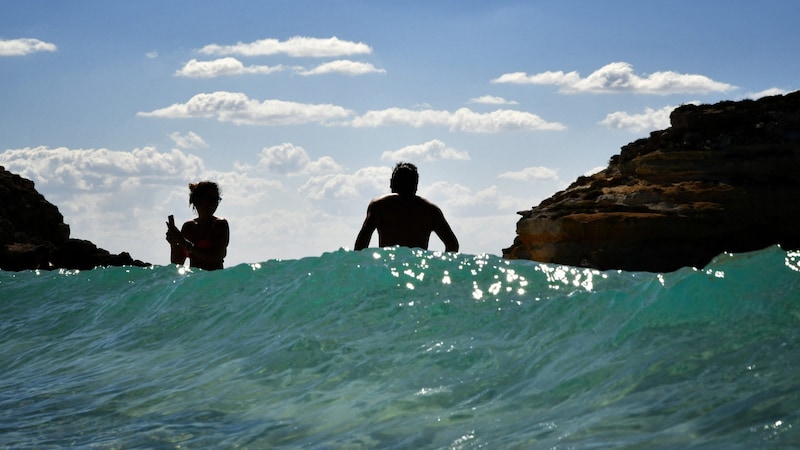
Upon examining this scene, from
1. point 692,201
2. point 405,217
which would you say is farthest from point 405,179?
point 692,201

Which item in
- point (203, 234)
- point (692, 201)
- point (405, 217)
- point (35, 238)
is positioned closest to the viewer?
point (405, 217)

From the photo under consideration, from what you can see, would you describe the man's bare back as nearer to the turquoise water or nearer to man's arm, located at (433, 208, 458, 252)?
man's arm, located at (433, 208, 458, 252)

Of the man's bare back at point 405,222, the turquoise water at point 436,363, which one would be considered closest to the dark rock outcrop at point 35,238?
the turquoise water at point 436,363

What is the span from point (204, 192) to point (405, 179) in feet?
6.17

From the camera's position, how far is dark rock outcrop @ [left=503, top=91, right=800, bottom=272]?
1670cm

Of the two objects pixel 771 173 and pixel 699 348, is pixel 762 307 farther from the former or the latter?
pixel 771 173

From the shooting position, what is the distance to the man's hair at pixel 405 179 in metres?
9.74

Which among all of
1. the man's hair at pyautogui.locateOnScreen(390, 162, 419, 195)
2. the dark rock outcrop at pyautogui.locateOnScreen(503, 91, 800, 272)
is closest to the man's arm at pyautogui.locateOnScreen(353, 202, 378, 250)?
the man's hair at pyautogui.locateOnScreen(390, 162, 419, 195)

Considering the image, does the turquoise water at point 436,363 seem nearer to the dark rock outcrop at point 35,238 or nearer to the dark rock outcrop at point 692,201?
the dark rock outcrop at point 692,201

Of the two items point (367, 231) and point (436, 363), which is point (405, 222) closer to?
point (367, 231)

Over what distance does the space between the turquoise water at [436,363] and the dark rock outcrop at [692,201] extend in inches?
338

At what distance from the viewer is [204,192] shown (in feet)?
32.2

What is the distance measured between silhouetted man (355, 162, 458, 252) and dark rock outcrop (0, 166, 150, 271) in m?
10.4

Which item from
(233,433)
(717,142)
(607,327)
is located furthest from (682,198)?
(233,433)
